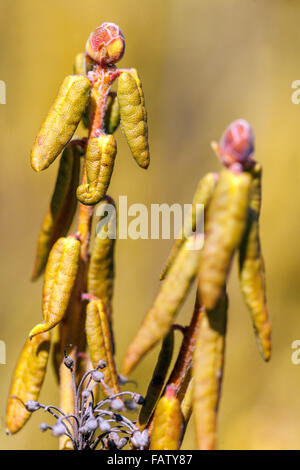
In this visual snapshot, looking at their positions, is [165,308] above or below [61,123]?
below

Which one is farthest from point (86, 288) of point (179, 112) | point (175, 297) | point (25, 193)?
point (179, 112)

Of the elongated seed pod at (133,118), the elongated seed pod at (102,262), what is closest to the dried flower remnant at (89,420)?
the elongated seed pod at (102,262)

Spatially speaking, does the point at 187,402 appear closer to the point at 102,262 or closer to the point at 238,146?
the point at 102,262

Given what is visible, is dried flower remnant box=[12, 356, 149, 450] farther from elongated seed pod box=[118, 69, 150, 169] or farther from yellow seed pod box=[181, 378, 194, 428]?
elongated seed pod box=[118, 69, 150, 169]

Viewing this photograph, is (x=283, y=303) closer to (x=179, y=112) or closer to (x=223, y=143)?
(x=179, y=112)

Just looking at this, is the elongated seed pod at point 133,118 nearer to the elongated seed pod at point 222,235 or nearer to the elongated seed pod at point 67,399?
the elongated seed pod at point 222,235

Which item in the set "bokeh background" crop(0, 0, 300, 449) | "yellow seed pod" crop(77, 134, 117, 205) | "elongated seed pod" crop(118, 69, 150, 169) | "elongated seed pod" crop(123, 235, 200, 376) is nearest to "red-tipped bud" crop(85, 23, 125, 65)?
"elongated seed pod" crop(118, 69, 150, 169)

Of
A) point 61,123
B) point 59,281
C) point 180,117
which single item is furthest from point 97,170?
point 180,117
